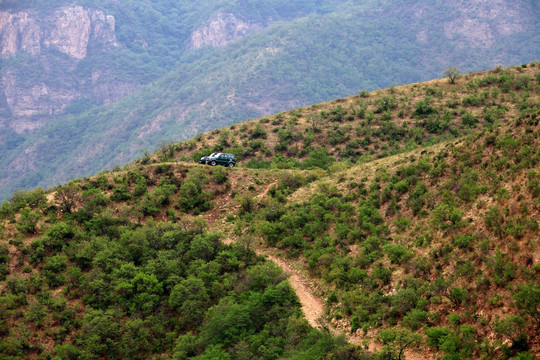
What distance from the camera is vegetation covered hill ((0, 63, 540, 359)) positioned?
82.2ft

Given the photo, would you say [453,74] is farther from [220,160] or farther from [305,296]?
[305,296]

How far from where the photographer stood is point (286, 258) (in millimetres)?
39281

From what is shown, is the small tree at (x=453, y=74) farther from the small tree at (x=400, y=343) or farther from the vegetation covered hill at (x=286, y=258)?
the small tree at (x=400, y=343)

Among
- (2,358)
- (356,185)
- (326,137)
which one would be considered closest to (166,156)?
(326,137)

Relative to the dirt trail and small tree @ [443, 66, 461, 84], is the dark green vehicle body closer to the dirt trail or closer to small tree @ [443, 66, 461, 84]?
the dirt trail

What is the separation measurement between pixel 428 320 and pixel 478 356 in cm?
374

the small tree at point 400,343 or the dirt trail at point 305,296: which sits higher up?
the small tree at point 400,343

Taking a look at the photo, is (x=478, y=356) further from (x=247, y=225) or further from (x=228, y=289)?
(x=247, y=225)

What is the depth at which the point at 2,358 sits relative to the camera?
2958 cm

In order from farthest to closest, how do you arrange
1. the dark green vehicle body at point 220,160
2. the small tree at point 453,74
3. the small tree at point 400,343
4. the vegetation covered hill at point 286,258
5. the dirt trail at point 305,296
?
the small tree at point 453,74 → the dark green vehicle body at point 220,160 → the dirt trail at point 305,296 → the vegetation covered hill at point 286,258 → the small tree at point 400,343

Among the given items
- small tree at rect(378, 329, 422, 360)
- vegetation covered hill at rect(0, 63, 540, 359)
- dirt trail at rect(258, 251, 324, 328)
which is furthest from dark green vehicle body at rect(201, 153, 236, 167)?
small tree at rect(378, 329, 422, 360)

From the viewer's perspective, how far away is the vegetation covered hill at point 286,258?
25047 mm

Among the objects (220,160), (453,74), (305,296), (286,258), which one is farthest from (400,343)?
(453,74)

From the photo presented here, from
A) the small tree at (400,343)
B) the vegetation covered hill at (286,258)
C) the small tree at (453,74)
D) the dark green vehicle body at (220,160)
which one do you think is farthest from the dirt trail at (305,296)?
the small tree at (453,74)
